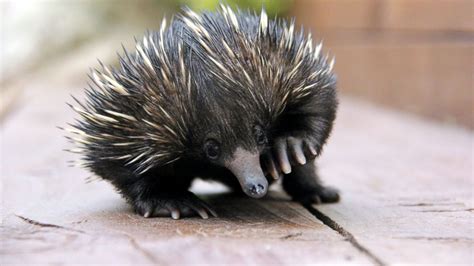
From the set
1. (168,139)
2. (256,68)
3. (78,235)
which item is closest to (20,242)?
(78,235)

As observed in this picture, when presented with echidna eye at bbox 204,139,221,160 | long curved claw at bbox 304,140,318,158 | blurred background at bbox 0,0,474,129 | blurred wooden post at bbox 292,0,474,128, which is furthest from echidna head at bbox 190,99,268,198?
blurred wooden post at bbox 292,0,474,128

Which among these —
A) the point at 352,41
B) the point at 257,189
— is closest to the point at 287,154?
the point at 257,189

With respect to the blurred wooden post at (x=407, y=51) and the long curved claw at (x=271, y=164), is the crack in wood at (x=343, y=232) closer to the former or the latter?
the long curved claw at (x=271, y=164)

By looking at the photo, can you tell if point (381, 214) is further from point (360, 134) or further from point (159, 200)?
point (360, 134)

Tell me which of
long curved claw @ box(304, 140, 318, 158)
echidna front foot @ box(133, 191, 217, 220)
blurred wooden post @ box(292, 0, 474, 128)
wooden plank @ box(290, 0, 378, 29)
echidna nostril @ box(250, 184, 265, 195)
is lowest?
echidna front foot @ box(133, 191, 217, 220)

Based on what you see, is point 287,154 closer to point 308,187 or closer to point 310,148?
point 310,148

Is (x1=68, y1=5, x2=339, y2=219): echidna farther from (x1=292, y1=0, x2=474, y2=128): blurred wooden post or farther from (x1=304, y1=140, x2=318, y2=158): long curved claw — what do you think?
(x1=292, y1=0, x2=474, y2=128): blurred wooden post
